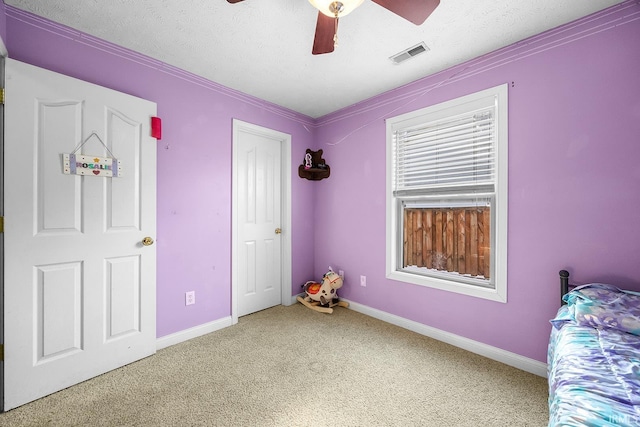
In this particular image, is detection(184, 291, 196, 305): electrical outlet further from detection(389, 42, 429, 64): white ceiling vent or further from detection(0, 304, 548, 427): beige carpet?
detection(389, 42, 429, 64): white ceiling vent

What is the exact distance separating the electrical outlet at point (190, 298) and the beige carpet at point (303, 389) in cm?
35

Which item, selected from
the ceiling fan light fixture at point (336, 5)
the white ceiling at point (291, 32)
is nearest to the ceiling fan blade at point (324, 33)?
the ceiling fan light fixture at point (336, 5)

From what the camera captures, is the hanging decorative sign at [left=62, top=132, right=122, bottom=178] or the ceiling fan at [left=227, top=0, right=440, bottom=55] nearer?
the ceiling fan at [left=227, top=0, right=440, bottom=55]

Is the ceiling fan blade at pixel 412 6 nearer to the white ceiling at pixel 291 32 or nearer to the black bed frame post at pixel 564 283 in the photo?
the white ceiling at pixel 291 32

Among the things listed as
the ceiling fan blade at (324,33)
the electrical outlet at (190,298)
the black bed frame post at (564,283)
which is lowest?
the electrical outlet at (190,298)

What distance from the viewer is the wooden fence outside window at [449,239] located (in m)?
2.43

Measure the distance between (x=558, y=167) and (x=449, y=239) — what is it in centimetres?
102

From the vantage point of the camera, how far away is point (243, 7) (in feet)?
5.61

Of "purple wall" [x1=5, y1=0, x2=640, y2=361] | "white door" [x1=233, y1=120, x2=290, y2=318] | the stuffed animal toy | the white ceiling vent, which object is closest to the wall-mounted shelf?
"white door" [x1=233, y1=120, x2=290, y2=318]

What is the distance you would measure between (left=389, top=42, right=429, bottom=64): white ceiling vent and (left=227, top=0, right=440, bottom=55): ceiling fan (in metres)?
0.78

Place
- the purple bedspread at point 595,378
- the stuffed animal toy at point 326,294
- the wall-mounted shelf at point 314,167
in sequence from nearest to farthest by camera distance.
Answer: the purple bedspread at point 595,378 < the stuffed animal toy at point 326,294 < the wall-mounted shelf at point 314,167

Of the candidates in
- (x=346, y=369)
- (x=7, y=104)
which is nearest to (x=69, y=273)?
(x=7, y=104)

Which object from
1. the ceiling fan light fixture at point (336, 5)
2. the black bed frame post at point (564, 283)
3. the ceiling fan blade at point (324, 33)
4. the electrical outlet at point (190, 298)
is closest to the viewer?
the ceiling fan light fixture at point (336, 5)

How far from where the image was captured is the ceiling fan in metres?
1.22
